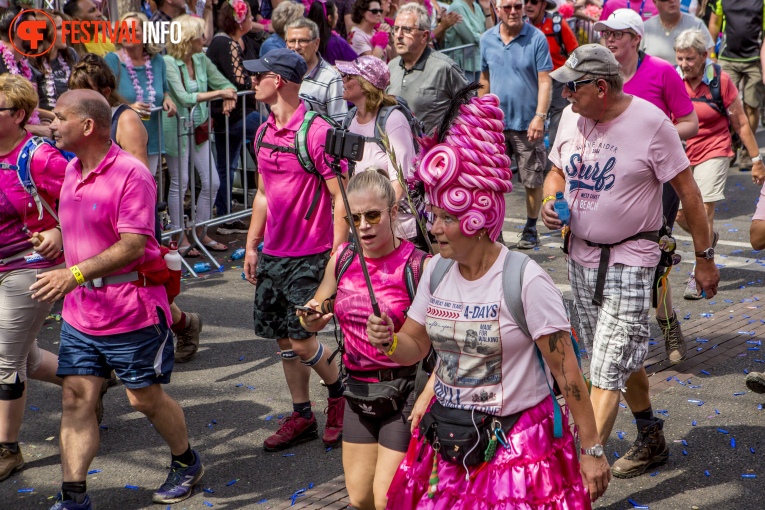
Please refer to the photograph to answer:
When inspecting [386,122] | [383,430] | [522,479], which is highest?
[386,122]

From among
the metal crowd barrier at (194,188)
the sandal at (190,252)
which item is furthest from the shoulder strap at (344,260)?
the sandal at (190,252)

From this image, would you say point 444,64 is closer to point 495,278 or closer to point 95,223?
point 95,223

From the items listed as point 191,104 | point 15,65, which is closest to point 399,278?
point 15,65

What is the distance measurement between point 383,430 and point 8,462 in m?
2.35

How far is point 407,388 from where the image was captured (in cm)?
443

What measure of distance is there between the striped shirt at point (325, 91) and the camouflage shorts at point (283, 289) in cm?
270

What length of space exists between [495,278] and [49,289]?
2.14 meters

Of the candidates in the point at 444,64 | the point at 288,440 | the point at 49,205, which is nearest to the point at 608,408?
the point at 288,440

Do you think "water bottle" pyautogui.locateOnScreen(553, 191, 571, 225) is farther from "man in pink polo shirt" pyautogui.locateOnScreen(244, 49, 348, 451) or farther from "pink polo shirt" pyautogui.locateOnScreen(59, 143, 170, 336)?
"pink polo shirt" pyautogui.locateOnScreen(59, 143, 170, 336)

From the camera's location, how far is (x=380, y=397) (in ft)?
14.4

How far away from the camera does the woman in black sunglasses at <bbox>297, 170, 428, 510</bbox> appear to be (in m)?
4.37

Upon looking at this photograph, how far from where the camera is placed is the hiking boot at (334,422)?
5891mm

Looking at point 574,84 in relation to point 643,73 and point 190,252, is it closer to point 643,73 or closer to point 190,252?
point 643,73

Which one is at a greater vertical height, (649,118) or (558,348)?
(649,118)
